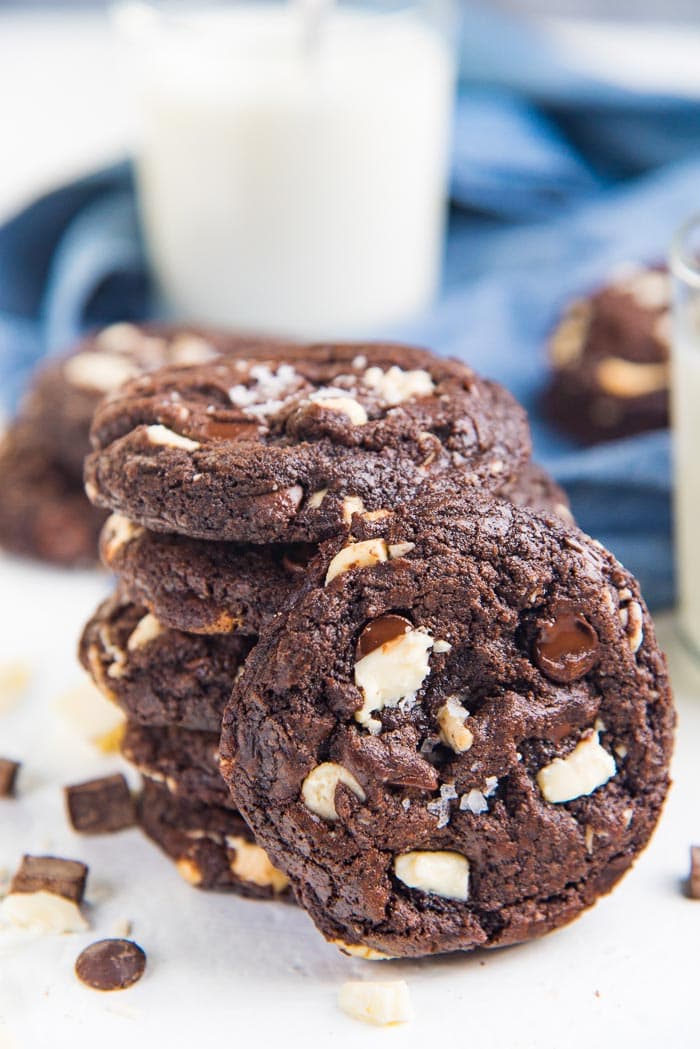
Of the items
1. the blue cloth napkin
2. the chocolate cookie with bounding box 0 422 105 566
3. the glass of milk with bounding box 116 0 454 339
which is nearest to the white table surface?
the chocolate cookie with bounding box 0 422 105 566

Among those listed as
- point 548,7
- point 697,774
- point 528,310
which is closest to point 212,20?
point 528,310

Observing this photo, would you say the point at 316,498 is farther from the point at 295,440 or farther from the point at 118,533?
the point at 118,533

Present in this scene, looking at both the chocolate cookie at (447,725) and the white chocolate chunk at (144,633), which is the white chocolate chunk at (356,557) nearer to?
the chocolate cookie at (447,725)

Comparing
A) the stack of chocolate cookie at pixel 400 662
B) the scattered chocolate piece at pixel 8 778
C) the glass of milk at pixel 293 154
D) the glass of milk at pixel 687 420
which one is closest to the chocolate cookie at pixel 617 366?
the glass of milk at pixel 687 420

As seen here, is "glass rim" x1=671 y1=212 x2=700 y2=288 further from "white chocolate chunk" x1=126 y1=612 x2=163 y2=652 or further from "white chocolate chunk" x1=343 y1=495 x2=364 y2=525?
"white chocolate chunk" x1=126 y1=612 x2=163 y2=652

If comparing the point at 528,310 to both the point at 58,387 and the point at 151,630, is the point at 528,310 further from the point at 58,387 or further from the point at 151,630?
the point at 151,630
